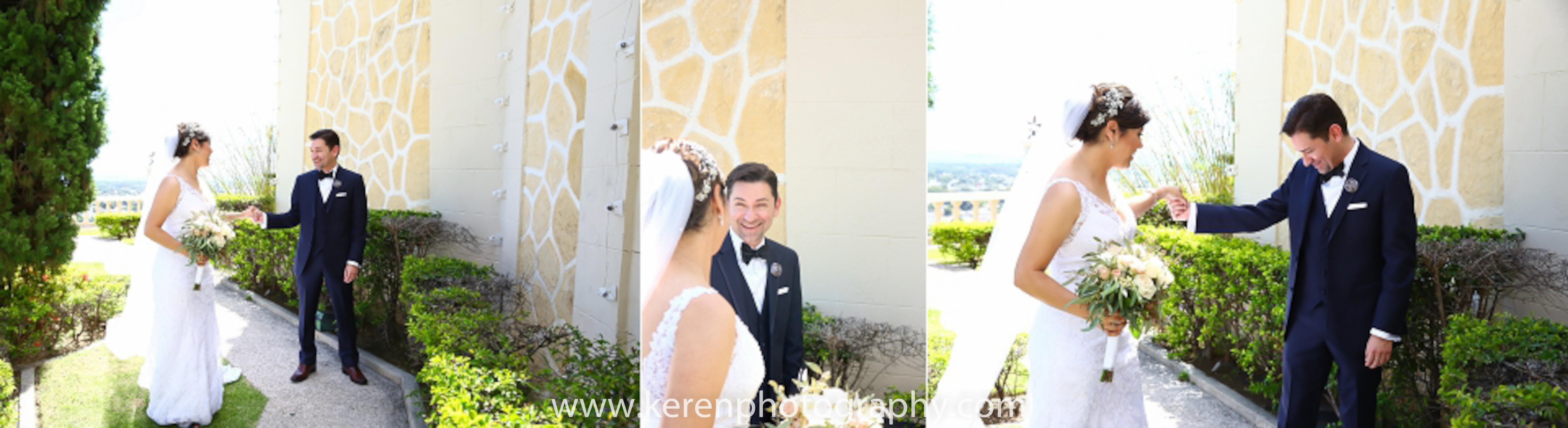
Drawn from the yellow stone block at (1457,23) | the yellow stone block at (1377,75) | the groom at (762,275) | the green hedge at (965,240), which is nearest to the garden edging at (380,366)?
the groom at (762,275)

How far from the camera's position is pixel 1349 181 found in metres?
3.70

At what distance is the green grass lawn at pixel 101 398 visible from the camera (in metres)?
3.01

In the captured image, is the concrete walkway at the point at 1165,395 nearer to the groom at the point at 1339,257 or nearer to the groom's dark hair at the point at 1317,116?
the groom at the point at 1339,257

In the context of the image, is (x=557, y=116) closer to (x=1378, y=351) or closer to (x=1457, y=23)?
(x=1378, y=351)

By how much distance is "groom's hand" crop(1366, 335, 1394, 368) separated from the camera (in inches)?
144

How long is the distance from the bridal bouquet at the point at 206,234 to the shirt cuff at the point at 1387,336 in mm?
4519

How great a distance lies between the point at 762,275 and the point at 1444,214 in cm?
424

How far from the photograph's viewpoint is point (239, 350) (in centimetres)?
303

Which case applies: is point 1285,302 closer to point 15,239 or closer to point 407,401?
point 407,401

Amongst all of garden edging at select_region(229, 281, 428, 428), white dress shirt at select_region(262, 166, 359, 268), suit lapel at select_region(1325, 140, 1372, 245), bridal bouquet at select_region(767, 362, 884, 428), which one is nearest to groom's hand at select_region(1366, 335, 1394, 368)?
suit lapel at select_region(1325, 140, 1372, 245)

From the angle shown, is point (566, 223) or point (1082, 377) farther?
point (1082, 377)

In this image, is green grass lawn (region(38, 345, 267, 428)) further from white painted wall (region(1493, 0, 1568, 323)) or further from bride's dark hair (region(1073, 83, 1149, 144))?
white painted wall (region(1493, 0, 1568, 323))

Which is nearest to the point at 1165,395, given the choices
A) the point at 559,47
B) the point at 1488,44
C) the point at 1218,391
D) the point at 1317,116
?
the point at 1218,391

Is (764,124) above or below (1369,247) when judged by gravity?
above
